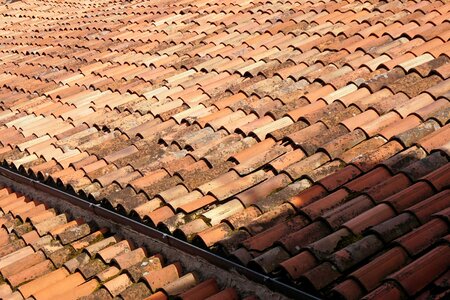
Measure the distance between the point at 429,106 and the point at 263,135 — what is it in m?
1.13

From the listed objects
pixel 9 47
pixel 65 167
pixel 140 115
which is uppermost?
pixel 9 47

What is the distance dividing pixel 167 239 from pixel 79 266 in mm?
721

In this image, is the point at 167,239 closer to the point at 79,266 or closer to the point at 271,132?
the point at 79,266

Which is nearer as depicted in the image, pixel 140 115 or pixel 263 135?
pixel 263 135

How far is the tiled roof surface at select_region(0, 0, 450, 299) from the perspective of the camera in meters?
3.55

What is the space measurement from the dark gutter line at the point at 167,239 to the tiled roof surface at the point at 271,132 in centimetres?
5

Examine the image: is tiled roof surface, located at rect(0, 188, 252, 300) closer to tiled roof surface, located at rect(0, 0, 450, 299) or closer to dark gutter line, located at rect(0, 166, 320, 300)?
dark gutter line, located at rect(0, 166, 320, 300)

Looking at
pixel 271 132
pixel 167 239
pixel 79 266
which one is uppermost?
pixel 271 132

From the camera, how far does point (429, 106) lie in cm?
468

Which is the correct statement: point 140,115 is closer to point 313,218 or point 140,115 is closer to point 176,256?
point 176,256

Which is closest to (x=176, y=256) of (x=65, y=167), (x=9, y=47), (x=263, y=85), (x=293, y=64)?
(x=65, y=167)

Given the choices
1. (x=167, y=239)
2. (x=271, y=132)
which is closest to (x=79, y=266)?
(x=167, y=239)

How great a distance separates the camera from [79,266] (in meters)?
4.64

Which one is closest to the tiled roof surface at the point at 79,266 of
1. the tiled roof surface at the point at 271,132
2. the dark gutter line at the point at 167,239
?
the dark gutter line at the point at 167,239
